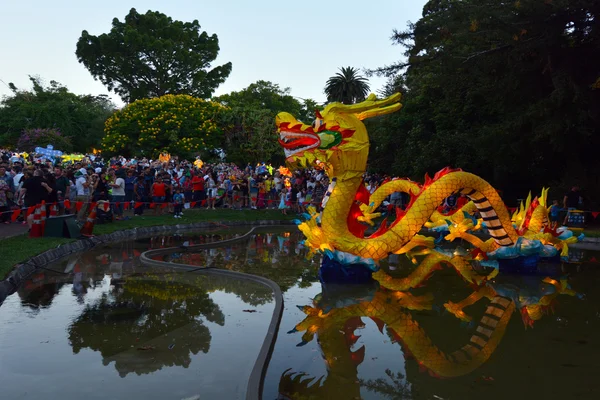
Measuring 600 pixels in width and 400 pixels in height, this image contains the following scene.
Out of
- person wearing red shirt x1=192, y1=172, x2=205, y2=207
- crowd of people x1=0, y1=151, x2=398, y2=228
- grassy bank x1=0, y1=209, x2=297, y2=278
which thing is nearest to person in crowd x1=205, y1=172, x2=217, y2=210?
crowd of people x1=0, y1=151, x2=398, y2=228

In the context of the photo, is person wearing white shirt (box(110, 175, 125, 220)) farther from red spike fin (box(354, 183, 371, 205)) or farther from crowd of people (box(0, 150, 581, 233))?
red spike fin (box(354, 183, 371, 205))

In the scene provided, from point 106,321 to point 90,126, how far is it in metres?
52.8

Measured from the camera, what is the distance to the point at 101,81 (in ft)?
179

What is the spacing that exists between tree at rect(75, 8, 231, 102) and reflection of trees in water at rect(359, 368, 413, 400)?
4992 centimetres

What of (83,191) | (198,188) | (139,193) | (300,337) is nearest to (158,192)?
(139,193)

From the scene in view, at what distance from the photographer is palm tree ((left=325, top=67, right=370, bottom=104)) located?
62.1 meters

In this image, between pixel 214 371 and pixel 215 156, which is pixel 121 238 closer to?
pixel 214 371

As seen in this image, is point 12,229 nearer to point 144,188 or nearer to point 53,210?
point 53,210

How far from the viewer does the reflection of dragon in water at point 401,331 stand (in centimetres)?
529

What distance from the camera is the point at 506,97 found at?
816 inches

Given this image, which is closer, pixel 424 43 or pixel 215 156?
pixel 424 43

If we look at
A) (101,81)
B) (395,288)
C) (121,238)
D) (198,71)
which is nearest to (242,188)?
(121,238)

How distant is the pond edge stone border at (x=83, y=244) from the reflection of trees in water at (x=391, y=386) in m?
5.55

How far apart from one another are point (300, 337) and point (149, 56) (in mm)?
50475
